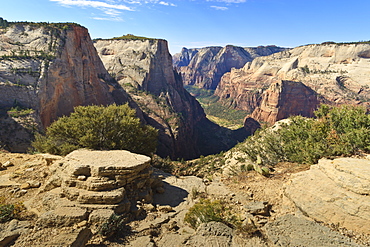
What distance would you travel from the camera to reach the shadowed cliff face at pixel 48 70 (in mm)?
33875

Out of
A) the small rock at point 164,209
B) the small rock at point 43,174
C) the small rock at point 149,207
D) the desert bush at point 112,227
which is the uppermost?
the desert bush at point 112,227

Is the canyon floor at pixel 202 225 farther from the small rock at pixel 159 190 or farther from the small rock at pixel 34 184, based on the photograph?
the small rock at pixel 159 190

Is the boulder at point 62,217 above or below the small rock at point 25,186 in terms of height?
above

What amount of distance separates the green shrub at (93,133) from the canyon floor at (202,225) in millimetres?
3165

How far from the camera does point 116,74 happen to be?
73062mm

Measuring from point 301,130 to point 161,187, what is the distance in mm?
11184

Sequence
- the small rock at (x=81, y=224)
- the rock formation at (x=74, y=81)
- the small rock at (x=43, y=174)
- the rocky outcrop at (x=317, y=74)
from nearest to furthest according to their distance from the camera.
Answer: the small rock at (x=81, y=224) → the small rock at (x=43, y=174) → the rock formation at (x=74, y=81) → the rocky outcrop at (x=317, y=74)

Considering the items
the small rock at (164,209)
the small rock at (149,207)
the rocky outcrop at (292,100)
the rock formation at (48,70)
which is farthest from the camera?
the rocky outcrop at (292,100)

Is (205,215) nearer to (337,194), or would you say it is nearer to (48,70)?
(337,194)

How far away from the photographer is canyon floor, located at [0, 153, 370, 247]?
6902mm

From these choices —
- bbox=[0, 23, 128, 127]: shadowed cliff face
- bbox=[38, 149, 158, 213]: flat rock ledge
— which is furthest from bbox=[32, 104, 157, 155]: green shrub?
bbox=[0, 23, 128, 127]: shadowed cliff face

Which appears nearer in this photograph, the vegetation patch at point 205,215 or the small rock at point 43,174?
the vegetation patch at point 205,215

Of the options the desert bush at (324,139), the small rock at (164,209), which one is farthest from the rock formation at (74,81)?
the desert bush at (324,139)

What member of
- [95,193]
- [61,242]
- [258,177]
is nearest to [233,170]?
[258,177]
